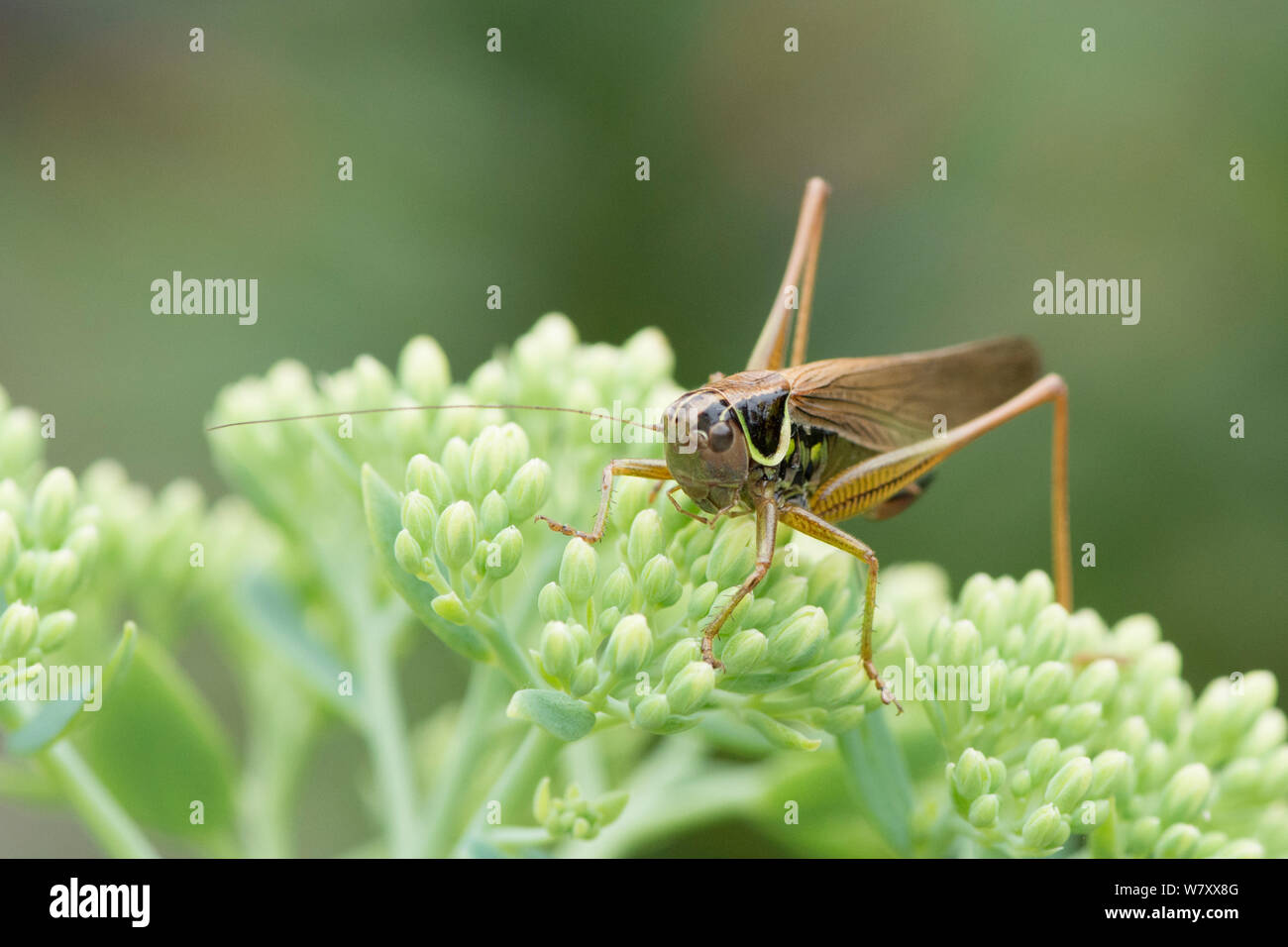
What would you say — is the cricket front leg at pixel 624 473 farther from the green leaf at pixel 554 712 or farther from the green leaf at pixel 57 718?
the green leaf at pixel 57 718

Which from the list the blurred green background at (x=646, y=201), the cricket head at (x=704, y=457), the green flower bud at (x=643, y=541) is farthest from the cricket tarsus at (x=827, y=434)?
the blurred green background at (x=646, y=201)

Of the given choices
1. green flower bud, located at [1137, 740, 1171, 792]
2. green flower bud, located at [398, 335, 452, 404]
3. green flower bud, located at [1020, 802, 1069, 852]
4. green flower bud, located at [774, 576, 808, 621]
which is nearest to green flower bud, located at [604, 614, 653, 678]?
green flower bud, located at [774, 576, 808, 621]

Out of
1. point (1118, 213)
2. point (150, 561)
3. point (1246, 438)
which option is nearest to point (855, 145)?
point (1118, 213)

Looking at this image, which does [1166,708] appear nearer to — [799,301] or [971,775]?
[971,775]

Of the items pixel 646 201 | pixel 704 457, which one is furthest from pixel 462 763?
pixel 646 201

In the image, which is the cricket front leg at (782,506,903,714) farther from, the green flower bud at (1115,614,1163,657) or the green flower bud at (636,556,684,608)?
the green flower bud at (1115,614,1163,657)

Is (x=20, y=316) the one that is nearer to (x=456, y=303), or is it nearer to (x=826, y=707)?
(x=456, y=303)

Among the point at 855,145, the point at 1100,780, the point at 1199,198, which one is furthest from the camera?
the point at 855,145
